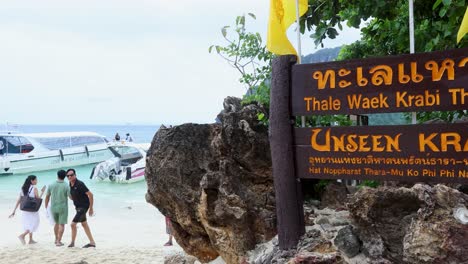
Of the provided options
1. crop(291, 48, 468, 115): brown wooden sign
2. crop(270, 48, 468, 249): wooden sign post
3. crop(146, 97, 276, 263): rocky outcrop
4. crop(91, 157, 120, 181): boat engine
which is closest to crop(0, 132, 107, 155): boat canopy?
crop(91, 157, 120, 181): boat engine

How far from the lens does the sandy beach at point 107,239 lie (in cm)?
1074

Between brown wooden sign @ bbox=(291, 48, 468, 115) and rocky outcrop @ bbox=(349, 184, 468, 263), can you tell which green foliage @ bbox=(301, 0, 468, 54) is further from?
rocky outcrop @ bbox=(349, 184, 468, 263)

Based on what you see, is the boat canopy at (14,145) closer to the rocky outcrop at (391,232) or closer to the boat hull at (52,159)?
the boat hull at (52,159)

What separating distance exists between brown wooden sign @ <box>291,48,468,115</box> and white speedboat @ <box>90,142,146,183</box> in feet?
95.7

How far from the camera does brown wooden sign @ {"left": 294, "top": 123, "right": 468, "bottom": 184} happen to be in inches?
156

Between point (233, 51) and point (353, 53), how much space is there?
221 centimetres

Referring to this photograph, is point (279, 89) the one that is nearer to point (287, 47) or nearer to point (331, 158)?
point (287, 47)

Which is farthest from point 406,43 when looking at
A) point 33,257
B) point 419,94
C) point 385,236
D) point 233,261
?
point 33,257

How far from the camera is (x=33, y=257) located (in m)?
10.7

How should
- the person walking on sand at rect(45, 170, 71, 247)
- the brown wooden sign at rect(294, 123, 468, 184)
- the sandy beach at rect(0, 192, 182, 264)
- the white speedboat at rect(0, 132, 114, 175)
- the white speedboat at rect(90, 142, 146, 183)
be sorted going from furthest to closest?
the white speedboat at rect(0, 132, 114, 175)
the white speedboat at rect(90, 142, 146, 183)
the person walking on sand at rect(45, 170, 71, 247)
the sandy beach at rect(0, 192, 182, 264)
the brown wooden sign at rect(294, 123, 468, 184)

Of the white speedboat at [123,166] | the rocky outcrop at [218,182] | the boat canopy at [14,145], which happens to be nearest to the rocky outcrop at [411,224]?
the rocky outcrop at [218,182]

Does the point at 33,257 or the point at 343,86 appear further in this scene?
the point at 33,257

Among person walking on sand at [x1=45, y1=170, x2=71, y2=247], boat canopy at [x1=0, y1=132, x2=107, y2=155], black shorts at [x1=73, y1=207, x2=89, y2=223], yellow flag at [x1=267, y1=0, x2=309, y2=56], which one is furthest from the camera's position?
boat canopy at [x1=0, y1=132, x2=107, y2=155]

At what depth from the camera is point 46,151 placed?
39406 millimetres
